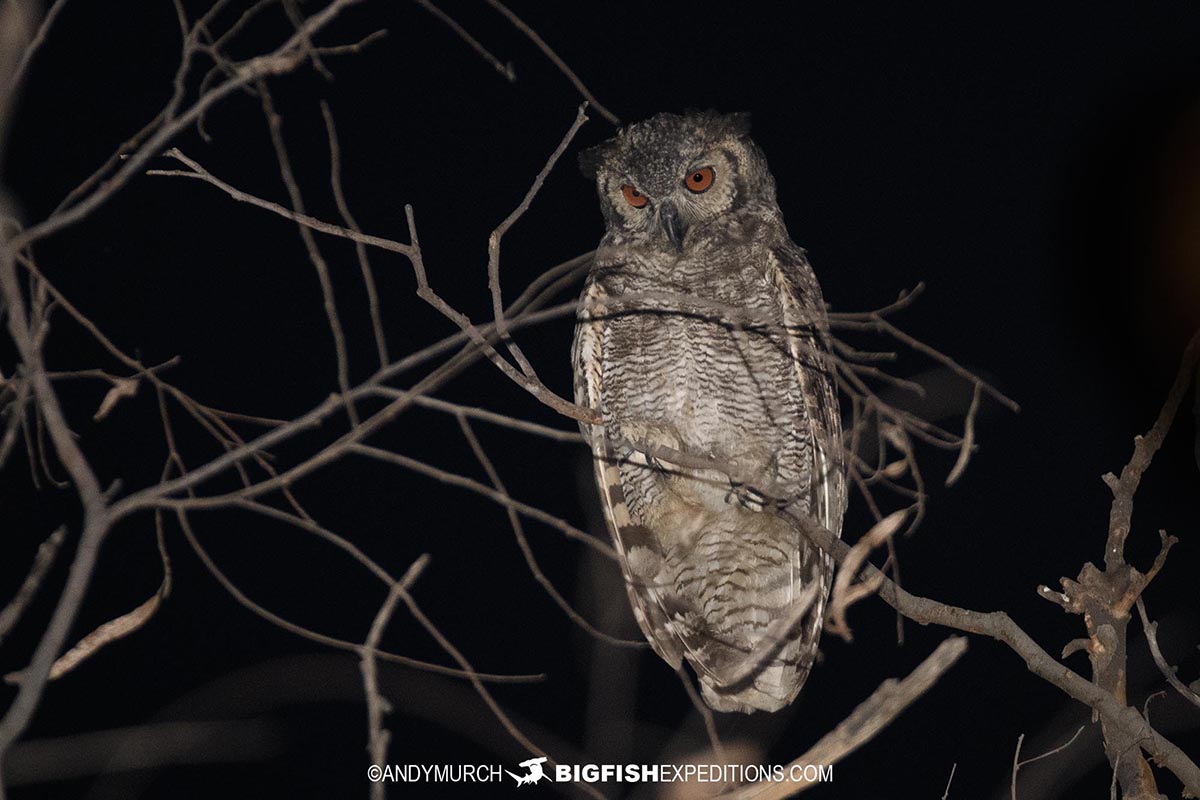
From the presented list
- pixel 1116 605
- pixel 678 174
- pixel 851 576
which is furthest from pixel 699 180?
pixel 851 576

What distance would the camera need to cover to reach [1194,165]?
199 centimetres

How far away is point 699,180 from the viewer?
197cm

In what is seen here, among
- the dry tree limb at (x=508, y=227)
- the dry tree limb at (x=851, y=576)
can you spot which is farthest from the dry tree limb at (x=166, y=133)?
the dry tree limb at (x=851, y=576)

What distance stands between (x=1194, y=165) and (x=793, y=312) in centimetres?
80

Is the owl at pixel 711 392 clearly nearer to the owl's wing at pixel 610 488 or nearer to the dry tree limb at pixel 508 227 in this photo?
the owl's wing at pixel 610 488

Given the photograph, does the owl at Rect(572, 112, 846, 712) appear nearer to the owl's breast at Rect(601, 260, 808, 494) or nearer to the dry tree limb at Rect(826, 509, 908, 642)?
the owl's breast at Rect(601, 260, 808, 494)

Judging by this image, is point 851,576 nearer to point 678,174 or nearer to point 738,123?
point 678,174

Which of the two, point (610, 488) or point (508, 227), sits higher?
point (508, 227)

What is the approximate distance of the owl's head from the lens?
194cm

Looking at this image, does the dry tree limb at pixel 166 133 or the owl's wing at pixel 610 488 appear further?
the owl's wing at pixel 610 488

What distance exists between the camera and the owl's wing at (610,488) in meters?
2.00

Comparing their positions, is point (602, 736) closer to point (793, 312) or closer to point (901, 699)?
point (901, 699)

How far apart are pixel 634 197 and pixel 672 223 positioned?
0.12m

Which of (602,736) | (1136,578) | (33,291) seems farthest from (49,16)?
(1136,578)
